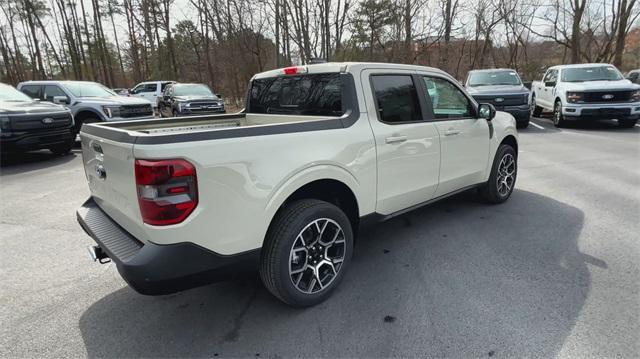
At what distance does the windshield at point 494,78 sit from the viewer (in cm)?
1207

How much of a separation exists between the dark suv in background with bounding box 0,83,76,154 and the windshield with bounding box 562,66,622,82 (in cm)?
1432

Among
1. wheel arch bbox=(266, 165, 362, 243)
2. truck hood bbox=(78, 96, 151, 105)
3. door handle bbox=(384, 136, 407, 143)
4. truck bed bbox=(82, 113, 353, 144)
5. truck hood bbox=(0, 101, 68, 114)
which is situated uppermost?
truck hood bbox=(78, 96, 151, 105)

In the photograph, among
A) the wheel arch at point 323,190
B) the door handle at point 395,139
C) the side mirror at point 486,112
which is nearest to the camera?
the wheel arch at point 323,190

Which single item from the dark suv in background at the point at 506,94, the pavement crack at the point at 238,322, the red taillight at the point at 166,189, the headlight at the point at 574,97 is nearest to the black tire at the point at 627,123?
the headlight at the point at 574,97

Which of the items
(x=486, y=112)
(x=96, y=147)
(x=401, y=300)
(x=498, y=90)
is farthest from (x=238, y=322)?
(x=498, y=90)

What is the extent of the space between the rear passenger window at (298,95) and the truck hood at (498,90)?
9438 millimetres

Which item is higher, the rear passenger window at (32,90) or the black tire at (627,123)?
the rear passenger window at (32,90)

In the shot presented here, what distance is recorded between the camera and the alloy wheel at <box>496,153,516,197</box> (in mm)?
4707

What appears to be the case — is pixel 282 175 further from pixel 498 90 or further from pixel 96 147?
pixel 498 90

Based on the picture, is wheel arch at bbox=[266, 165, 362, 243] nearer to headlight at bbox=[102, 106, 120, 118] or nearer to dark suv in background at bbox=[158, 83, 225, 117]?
headlight at bbox=[102, 106, 120, 118]

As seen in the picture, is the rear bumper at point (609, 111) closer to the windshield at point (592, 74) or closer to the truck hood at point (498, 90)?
the windshield at point (592, 74)

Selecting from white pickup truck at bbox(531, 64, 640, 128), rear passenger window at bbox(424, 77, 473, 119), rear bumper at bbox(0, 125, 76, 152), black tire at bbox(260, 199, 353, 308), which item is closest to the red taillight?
black tire at bbox(260, 199, 353, 308)

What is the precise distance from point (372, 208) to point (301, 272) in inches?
34.2

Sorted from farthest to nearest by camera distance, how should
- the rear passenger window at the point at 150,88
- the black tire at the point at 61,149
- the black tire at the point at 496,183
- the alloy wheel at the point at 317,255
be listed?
the rear passenger window at the point at 150,88, the black tire at the point at 61,149, the black tire at the point at 496,183, the alloy wheel at the point at 317,255
